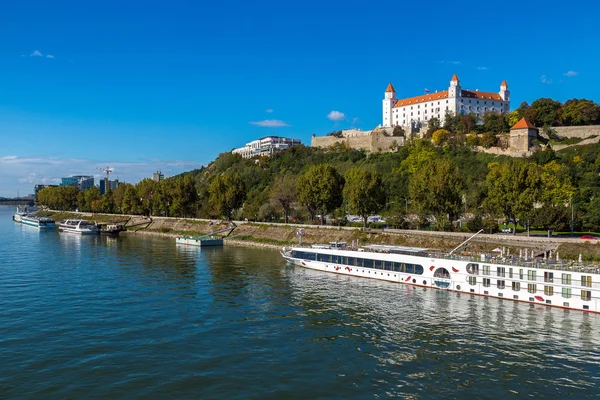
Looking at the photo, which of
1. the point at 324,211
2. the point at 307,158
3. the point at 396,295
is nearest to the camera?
the point at 396,295

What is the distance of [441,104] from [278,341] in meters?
154

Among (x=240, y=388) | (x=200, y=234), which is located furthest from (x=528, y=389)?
(x=200, y=234)

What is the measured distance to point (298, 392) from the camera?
23.0 metres

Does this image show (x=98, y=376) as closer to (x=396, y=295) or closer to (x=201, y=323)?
(x=201, y=323)

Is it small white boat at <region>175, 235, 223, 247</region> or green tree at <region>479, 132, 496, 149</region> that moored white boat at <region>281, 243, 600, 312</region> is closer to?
small white boat at <region>175, 235, 223, 247</region>

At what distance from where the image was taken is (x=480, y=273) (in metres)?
44.1

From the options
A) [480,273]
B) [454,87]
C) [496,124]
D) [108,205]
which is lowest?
[480,273]

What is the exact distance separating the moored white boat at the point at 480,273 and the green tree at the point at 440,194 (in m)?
21.3

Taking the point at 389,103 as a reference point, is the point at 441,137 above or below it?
below

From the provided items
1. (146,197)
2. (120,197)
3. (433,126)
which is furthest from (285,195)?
(120,197)

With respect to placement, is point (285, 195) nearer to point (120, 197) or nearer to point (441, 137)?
point (441, 137)

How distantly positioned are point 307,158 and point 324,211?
71.8m

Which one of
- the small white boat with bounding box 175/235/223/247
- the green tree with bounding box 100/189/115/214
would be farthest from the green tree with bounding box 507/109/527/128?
the green tree with bounding box 100/189/115/214

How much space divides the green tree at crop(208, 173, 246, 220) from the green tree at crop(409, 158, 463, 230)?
46024 millimetres
